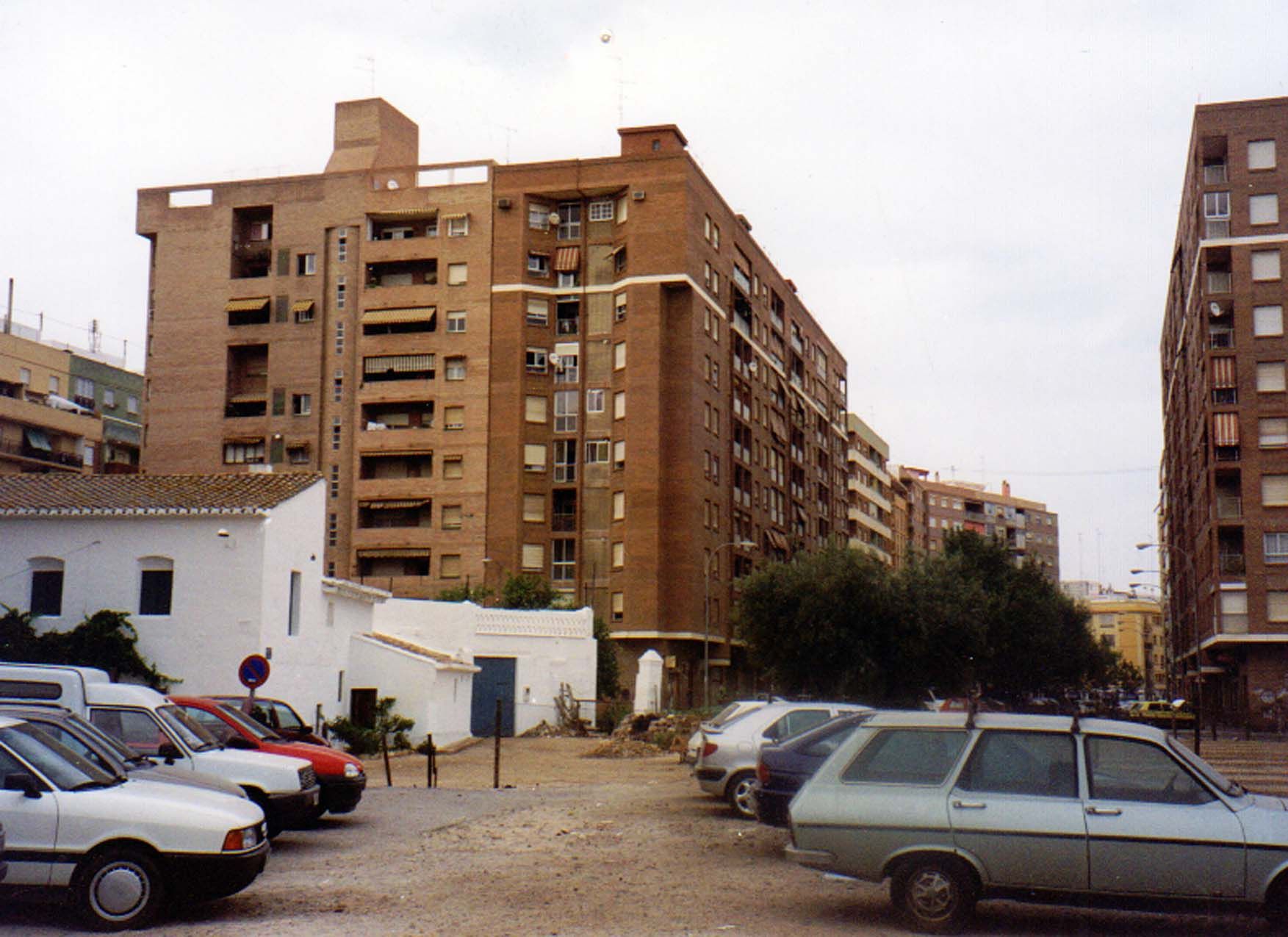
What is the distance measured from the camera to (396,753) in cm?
3594

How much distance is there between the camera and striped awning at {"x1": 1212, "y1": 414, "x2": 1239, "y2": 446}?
62.4 meters

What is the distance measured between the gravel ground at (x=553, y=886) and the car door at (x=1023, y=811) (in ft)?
2.23

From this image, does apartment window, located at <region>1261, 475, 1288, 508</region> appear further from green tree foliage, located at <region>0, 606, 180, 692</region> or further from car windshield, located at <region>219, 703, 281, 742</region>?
car windshield, located at <region>219, 703, 281, 742</region>

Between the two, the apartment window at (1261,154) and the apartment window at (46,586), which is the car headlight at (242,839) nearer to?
the apartment window at (46,586)

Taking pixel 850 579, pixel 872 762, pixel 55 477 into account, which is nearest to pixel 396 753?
pixel 55 477

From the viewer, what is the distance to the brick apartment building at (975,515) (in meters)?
143

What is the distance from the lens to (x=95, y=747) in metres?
11.3

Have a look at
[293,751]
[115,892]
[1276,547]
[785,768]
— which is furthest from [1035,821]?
[1276,547]

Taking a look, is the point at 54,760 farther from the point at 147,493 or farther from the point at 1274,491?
the point at 1274,491

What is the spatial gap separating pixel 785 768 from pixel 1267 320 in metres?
55.7

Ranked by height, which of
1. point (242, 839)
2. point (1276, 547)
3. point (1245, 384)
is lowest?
point (242, 839)

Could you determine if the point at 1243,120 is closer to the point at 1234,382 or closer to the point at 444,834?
the point at 1234,382

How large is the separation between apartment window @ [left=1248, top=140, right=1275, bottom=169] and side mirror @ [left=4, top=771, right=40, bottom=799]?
211 ft

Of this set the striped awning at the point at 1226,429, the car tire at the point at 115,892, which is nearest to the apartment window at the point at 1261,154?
the striped awning at the point at 1226,429
